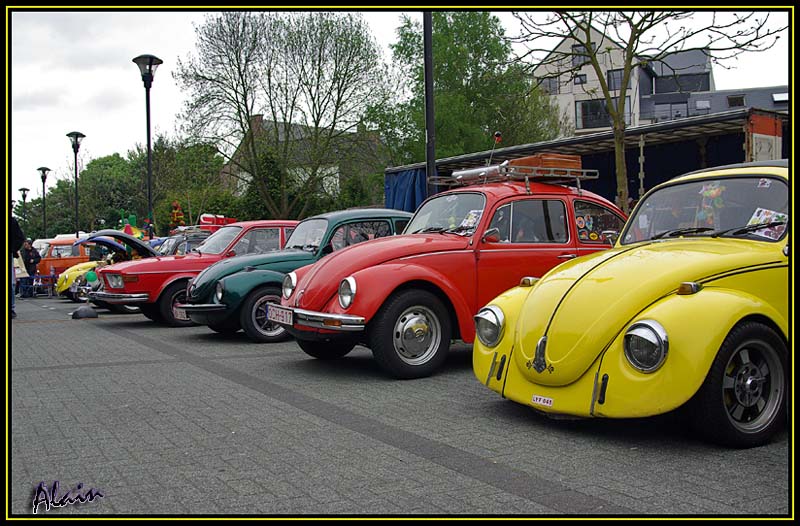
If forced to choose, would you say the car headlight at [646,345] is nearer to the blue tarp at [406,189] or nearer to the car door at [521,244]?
the car door at [521,244]

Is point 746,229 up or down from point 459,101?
down

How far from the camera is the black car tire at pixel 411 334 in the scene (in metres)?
6.73

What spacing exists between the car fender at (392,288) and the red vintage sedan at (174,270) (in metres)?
5.33

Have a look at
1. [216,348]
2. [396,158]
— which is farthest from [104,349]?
[396,158]

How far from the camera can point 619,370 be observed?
439 centimetres

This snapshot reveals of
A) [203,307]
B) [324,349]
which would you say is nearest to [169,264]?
[203,307]

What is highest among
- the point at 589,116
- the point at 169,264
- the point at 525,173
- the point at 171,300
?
the point at 589,116

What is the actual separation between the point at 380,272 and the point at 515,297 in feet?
5.34

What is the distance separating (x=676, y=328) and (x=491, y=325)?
4.73 feet

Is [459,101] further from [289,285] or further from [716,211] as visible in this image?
[716,211]

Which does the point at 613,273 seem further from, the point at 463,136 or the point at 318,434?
the point at 463,136

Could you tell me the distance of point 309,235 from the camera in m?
10.0

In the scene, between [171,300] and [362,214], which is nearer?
[362,214]

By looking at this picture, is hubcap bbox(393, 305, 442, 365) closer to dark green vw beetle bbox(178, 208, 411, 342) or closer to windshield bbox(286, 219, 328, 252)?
dark green vw beetle bbox(178, 208, 411, 342)
